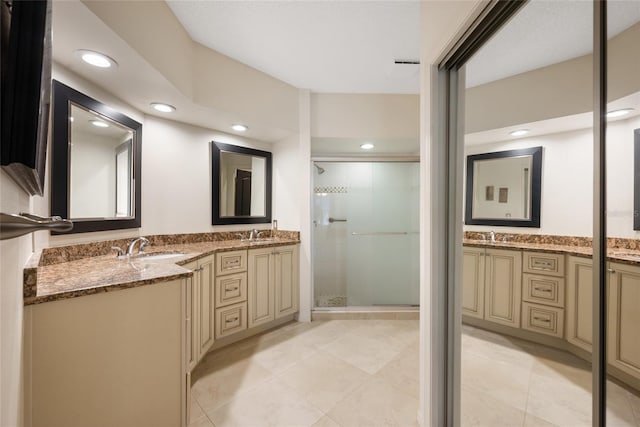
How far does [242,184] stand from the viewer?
9.59 feet

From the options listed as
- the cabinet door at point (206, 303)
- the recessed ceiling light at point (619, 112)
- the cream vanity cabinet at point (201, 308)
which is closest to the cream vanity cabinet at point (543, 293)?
the recessed ceiling light at point (619, 112)

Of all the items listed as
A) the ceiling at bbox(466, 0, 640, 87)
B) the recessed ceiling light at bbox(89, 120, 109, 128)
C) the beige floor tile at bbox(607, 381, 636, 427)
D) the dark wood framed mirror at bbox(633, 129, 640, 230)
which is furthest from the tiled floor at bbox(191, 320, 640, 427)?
the recessed ceiling light at bbox(89, 120, 109, 128)

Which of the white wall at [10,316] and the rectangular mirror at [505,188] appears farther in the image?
the rectangular mirror at [505,188]

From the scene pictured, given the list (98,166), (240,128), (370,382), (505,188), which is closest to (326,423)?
(370,382)

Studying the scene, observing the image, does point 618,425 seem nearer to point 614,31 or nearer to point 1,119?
point 614,31

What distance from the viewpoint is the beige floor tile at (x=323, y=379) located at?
1.66 m

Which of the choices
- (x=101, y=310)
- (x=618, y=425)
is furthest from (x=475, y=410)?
(x=101, y=310)

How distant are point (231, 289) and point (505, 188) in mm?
2203

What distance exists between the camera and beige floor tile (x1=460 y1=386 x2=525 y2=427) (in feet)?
3.86

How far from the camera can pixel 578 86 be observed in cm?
78

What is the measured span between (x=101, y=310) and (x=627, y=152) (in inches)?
73.5

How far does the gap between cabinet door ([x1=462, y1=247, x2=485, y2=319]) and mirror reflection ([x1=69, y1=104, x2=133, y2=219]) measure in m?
2.36

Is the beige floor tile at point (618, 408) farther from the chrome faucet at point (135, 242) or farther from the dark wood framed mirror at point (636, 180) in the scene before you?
the chrome faucet at point (135, 242)

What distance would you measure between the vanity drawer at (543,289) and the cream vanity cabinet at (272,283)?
2.10 m
